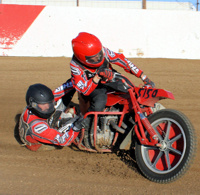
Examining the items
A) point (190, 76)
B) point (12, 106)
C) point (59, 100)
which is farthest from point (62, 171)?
point (190, 76)

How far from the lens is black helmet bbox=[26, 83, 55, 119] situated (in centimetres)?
450

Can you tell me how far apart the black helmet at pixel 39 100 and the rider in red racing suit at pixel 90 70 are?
0.48 m

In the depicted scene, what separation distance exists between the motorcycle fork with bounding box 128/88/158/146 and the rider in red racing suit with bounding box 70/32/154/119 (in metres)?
0.45

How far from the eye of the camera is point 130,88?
4.13m

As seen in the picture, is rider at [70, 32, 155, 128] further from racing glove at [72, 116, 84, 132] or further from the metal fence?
the metal fence

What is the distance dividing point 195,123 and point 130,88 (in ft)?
7.50

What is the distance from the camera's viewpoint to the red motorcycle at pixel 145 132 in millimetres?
3680

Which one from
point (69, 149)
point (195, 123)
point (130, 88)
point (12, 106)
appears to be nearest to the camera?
point (130, 88)

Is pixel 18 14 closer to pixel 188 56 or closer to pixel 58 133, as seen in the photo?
pixel 188 56

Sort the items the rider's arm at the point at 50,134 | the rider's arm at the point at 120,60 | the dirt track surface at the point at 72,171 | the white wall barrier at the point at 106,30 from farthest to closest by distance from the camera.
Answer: the white wall barrier at the point at 106,30 < the rider's arm at the point at 120,60 < the rider's arm at the point at 50,134 < the dirt track surface at the point at 72,171

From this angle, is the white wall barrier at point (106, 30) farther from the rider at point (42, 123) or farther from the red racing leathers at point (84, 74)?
the rider at point (42, 123)

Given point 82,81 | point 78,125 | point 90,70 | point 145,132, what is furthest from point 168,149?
point 90,70

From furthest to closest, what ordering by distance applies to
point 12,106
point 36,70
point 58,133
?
point 36,70
point 12,106
point 58,133

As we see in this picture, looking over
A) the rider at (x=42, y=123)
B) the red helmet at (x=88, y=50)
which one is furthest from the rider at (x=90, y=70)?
the rider at (x=42, y=123)
